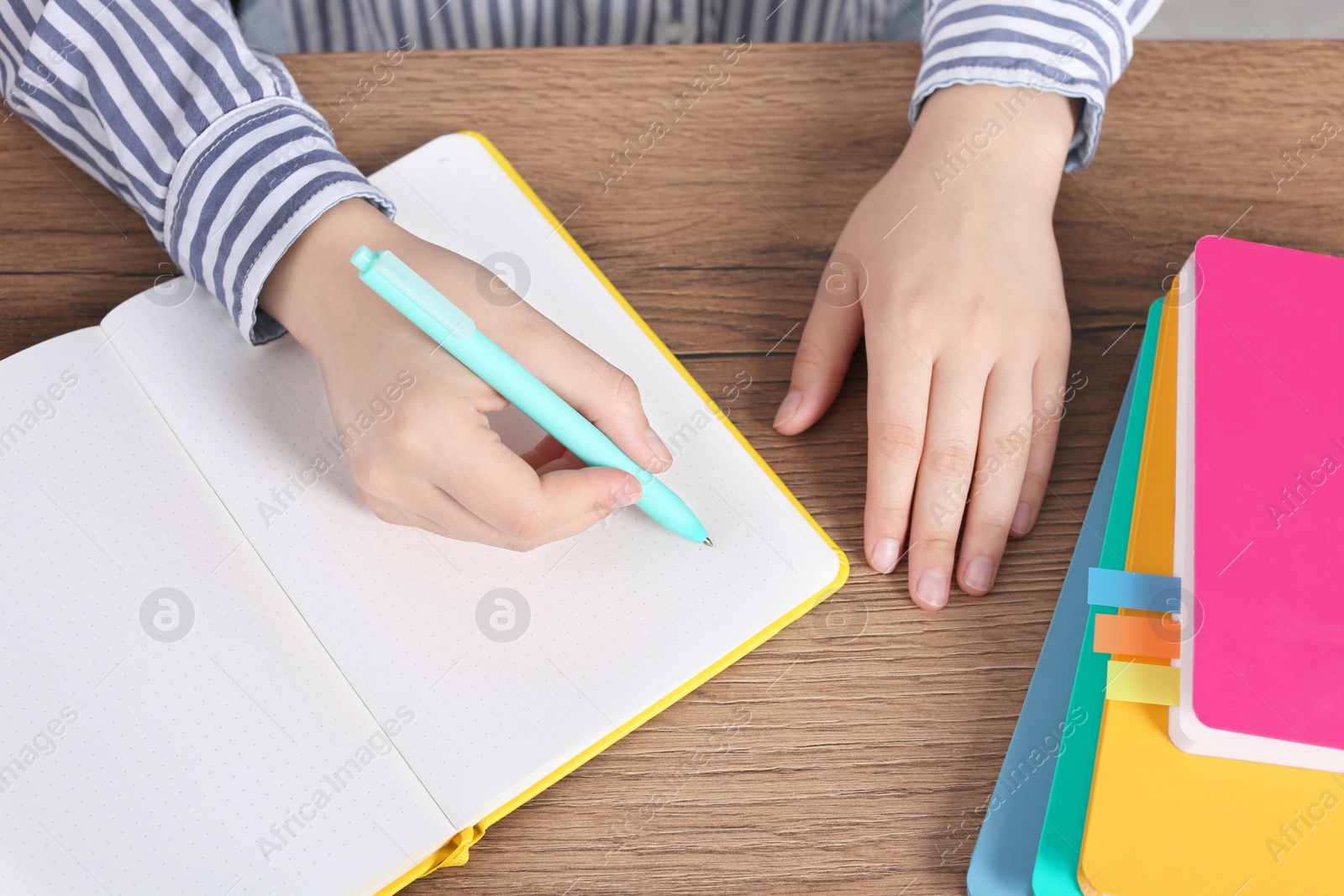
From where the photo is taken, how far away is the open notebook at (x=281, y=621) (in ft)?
1.38

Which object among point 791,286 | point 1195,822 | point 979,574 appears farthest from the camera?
point 791,286

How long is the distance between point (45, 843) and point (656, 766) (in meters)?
0.28

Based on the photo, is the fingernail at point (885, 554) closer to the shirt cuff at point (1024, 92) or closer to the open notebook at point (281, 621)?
the open notebook at point (281, 621)

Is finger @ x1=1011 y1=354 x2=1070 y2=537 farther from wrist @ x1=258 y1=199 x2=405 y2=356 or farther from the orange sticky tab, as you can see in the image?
wrist @ x1=258 y1=199 x2=405 y2=356

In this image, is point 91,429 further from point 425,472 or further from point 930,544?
point 930,544

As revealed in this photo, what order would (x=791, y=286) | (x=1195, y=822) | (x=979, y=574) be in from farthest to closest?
(x=791, y=286) < (x=979, y=574) < (x=1195, y=822)

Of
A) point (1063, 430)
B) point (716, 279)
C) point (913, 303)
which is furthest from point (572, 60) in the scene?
point (1063, 430)

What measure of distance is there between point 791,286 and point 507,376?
0.24 meters

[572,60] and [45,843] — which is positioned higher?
[572,60]

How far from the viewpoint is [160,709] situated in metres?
0.44

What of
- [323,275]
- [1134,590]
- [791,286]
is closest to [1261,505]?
[1134,590]

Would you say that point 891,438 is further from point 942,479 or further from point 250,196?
point 250,196

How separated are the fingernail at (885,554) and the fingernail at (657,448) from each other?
0.13 metres

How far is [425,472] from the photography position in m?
0.47
